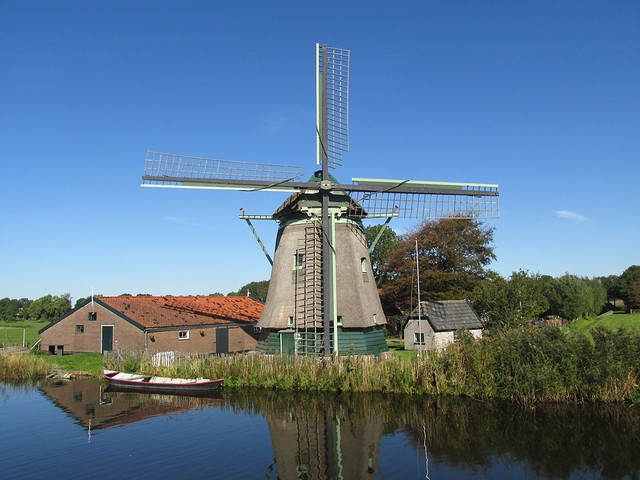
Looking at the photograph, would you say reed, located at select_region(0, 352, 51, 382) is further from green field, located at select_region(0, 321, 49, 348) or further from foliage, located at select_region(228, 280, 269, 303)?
foliage, located at select_region(228, 280, 269, 303)

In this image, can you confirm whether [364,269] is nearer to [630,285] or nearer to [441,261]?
[441,261]

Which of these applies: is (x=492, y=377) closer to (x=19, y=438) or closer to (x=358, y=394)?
(x=358, y=394)

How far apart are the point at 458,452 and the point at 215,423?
6.54 meters

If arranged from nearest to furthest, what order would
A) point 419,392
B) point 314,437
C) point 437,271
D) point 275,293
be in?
point 314,437 → point 419,392 → point 275,293 → point 437,271

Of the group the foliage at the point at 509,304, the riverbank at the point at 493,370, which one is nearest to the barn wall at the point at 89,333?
the riverbank at the point at 493,370

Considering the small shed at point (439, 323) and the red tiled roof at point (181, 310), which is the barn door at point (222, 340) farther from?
the small shed at point (439, 323)

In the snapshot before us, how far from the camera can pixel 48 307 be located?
271 feet

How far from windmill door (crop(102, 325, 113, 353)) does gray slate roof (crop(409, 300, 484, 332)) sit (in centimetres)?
1658

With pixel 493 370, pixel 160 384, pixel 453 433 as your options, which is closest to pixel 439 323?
pixel 493 370

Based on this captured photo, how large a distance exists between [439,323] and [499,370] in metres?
11.9

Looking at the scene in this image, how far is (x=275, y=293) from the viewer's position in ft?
69.6

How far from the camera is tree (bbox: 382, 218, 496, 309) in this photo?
119ft

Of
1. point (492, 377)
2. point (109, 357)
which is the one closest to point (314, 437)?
point (492, 377)

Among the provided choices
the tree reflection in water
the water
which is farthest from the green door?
the tree reflection in water
